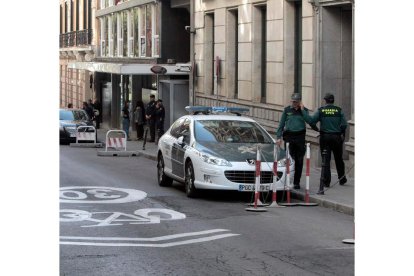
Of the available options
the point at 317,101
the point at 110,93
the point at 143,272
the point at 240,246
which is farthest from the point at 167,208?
the point at 110,93

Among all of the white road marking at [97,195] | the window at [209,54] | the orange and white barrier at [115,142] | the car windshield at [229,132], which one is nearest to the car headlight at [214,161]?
the car windshield at [229,132]

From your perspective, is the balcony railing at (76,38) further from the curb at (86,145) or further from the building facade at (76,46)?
the curb at (86,145)

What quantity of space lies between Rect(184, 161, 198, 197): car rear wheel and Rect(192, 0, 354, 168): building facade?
4.84 metres

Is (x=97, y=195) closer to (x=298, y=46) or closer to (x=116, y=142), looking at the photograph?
(x=298, y=46)

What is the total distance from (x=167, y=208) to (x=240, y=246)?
4353 mm

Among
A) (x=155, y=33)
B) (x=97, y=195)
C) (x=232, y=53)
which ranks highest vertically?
(x=155, y=33)

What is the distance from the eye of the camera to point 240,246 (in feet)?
→ 37.7

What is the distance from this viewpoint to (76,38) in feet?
201

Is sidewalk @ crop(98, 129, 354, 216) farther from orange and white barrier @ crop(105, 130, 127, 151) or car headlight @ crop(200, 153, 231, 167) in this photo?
orange and white barrier @ crop(105, 130, 127, 151)

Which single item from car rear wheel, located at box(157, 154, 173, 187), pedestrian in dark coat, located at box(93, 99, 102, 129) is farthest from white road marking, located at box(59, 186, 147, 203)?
pedestrian in dark coat, located at box(93, 99, 102, 129)

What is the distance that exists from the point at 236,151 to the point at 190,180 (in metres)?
0.97

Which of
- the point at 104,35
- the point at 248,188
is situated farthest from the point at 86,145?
the point at 248,188

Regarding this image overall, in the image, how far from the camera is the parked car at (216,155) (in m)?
16.8
